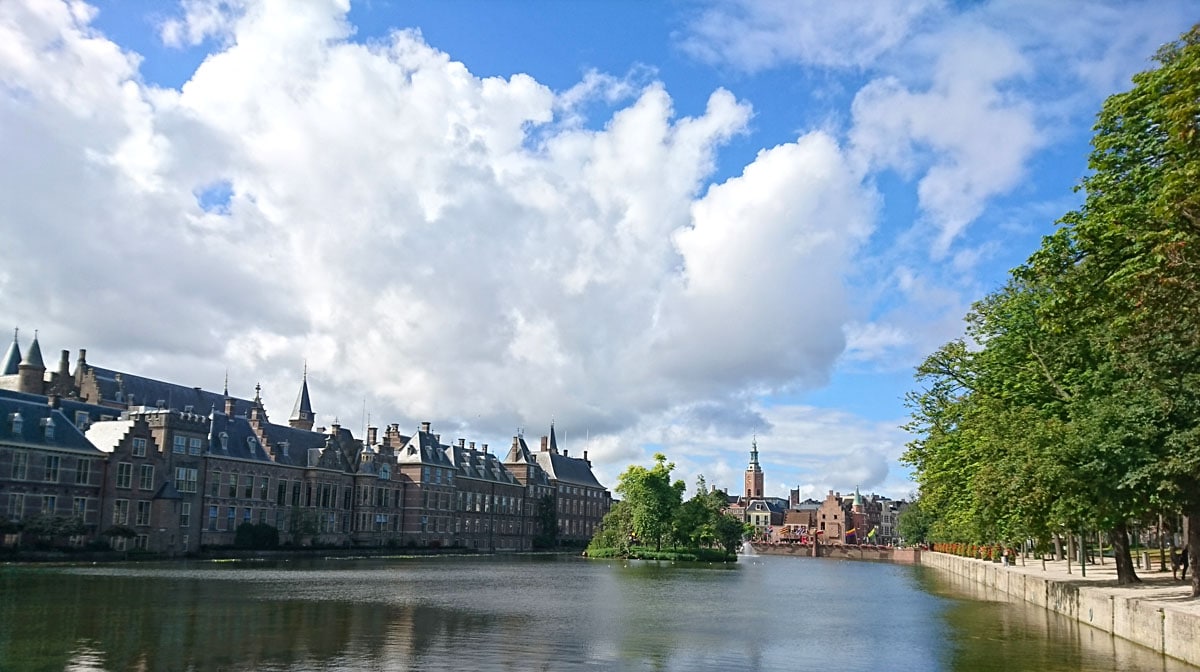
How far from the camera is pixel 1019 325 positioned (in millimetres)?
42938

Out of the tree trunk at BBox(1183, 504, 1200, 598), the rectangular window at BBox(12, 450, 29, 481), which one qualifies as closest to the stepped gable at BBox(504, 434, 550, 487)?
the rectangular window at BBox(12, 450, 29, 481)

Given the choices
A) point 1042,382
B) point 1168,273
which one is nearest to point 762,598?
point 1042,382

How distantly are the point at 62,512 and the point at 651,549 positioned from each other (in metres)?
55.9

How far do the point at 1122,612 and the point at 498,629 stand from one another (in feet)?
60.8

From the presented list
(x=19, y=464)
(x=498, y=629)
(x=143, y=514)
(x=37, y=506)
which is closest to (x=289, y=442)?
(x=143, y=514)

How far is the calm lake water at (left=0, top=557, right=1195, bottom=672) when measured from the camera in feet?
72.6

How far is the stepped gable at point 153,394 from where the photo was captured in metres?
87.6

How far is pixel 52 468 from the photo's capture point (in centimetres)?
6800

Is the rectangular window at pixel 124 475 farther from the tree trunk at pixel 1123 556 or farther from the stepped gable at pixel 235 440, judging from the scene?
the tree trunk at pixel 1123 556

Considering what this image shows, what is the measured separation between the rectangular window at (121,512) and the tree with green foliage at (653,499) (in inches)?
1881

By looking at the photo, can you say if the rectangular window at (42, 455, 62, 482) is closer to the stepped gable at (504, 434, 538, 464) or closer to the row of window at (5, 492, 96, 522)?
the row of window at (5, 492, 96, 522)

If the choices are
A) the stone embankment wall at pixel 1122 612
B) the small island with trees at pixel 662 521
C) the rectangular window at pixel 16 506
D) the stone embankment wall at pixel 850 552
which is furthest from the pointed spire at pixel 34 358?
the stone embankment wall at pixel 850 552

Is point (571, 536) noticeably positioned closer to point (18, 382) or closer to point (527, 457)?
point (527, 457)

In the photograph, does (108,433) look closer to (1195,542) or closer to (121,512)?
(121,512)
